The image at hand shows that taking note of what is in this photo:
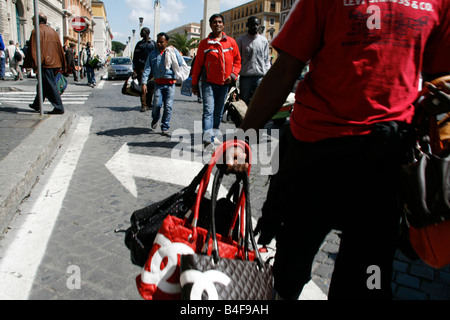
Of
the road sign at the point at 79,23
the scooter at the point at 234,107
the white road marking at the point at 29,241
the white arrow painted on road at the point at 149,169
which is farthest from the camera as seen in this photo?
the road sign at the point at 79,23

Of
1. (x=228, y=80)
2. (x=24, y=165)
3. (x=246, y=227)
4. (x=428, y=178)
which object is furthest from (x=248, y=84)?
(x=428, y=178)

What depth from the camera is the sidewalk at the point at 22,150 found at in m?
3.23

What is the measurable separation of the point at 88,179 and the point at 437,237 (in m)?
3.83

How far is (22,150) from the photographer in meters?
4.45

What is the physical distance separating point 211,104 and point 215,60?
651 mm

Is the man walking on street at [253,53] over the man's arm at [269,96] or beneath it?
over

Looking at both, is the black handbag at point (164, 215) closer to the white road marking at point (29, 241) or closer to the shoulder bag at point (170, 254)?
the shoulder bag at point (170, 254)

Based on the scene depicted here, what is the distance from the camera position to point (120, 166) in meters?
4.93

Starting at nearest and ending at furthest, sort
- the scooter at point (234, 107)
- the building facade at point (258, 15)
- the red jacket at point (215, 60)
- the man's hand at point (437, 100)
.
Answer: the man's hand at point (437, 100) → the red jacket at point (215, 60) → the scooter at point (234, 107) → the building facade at point (258, 15)

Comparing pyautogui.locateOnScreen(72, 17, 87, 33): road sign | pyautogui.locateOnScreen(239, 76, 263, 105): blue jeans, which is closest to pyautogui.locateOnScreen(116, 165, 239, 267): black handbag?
pyautogui.locateOnScreen(239, 76, 263, 105): blue jeans

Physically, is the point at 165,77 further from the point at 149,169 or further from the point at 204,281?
the point at 204,281

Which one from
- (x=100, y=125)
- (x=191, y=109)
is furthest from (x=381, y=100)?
(x=191, y=109)

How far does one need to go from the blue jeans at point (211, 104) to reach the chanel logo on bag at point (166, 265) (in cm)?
454

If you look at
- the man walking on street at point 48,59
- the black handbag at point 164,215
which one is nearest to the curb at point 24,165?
the man walking on street at point 48,59
